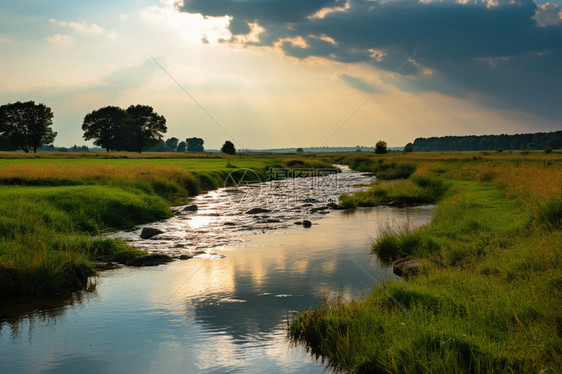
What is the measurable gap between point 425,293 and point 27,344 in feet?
29.2

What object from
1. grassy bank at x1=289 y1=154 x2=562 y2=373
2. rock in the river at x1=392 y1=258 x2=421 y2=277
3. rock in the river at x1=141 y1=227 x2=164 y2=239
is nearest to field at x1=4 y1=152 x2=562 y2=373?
grassy bank at x1=289 y1=154 x2=562 y2=373

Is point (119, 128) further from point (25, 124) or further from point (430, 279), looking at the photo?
point (430, 279)

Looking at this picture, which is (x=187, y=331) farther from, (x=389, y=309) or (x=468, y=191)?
(x=468, y=191)

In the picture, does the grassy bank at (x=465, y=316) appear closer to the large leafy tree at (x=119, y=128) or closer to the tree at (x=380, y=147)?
the large leafy tree at (x=119, y=128)

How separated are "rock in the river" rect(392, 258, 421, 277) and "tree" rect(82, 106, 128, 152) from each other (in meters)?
118

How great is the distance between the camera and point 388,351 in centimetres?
745

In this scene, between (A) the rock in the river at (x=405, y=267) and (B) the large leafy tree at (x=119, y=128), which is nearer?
(A) the rock in the river at (x=405, y=267)

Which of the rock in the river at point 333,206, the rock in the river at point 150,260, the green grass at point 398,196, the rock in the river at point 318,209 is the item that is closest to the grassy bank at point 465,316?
the rock in the river at point 150,260

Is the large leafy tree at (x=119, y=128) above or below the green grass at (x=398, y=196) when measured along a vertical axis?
above

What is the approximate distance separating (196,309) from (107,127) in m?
121

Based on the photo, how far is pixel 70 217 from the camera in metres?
20.0

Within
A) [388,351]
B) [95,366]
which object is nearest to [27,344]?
[95,366]

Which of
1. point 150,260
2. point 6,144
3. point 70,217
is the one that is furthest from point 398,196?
point 6,144

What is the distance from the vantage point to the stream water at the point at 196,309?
348 inches
